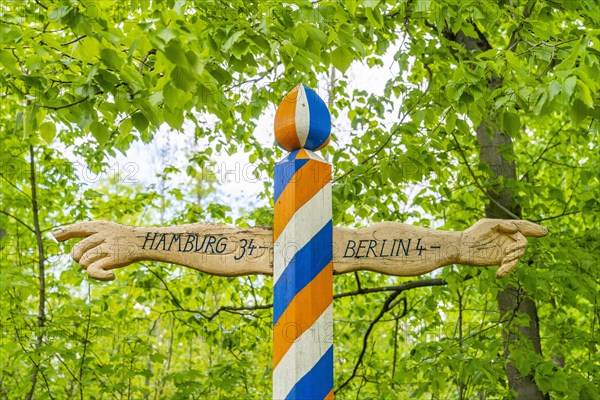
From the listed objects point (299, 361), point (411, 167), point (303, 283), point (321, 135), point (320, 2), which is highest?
point (320, 2)

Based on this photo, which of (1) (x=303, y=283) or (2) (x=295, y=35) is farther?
(2) (x=295, y=35)

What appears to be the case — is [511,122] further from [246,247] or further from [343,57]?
[246,247]

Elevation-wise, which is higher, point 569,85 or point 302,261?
point 569,85

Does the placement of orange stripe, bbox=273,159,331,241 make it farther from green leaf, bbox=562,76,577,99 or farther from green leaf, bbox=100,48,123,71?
green leaf, bbox=562,76,577,99

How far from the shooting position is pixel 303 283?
2066mm

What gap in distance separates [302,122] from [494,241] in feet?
2.39

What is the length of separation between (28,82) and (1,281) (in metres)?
1.82

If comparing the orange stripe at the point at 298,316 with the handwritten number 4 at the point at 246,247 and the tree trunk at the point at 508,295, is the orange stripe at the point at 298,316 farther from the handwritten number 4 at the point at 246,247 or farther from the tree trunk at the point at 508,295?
the tree trunk at the point at 508,295

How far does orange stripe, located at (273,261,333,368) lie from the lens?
6.70 feet

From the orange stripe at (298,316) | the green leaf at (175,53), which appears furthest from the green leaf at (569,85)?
the green leaf at (175,53)

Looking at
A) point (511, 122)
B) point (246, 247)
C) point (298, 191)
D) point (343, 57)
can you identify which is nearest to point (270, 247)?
point (246, 247)

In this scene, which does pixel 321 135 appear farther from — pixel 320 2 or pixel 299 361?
pixel 320 2

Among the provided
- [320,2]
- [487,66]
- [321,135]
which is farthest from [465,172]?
[321,135]

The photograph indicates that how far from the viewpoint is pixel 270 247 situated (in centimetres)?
216
